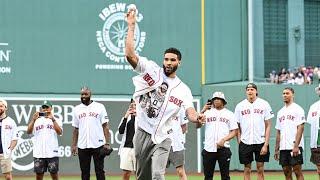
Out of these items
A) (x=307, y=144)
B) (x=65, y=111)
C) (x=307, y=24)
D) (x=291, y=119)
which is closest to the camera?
(x=291, y=119)

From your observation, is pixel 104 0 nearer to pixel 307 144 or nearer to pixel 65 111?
pixel 65 111

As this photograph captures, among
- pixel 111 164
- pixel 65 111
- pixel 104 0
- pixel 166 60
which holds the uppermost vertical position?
pixel 104 0

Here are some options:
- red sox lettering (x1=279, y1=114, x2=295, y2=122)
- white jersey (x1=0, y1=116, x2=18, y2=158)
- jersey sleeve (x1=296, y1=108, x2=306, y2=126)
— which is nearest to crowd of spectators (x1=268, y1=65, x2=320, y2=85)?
red sox lettering (x1=279, y1=114, x2=295, y2=122)

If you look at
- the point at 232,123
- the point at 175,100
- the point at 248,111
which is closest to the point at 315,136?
the point at 248,111

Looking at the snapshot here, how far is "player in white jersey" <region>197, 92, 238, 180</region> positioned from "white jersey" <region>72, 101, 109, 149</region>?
214 centimetres

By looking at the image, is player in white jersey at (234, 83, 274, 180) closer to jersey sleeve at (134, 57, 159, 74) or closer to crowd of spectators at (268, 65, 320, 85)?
jersey sleeve at (134, 57, 159, 74)

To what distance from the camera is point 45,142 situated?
1552 cm

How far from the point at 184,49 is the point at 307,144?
16.5ft


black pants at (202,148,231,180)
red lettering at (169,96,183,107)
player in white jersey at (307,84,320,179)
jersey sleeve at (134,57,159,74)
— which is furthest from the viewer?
black pants at (202,148,231,180)

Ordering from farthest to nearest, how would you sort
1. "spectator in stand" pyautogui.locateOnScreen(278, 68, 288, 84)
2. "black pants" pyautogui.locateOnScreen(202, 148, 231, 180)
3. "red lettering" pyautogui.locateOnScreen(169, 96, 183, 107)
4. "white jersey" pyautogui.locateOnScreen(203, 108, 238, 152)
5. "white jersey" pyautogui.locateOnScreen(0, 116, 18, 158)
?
"spectator in stand" pyautogui.locateOnScreen(278, 68, 288, 84), "white jersey" pyautogui.locateOnScreen(0, 116, 18, 158), "white jersey" pyautogui.locateOnScreen(203, 108, 238, 152), "black pants" pyautogui.locateOnScreen(202, 148, 231, 180), "red lettering" pyautogui.locateOnScreen(169, 96, 183, 107)

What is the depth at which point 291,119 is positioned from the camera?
15.6 meters

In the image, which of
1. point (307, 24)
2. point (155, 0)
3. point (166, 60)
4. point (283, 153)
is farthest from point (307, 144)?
point (166, 60)

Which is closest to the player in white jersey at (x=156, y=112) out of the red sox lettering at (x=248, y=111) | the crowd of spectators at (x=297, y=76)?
the red sox lettering at (x=248, y=111)

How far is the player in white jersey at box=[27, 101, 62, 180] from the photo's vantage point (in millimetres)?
15425
